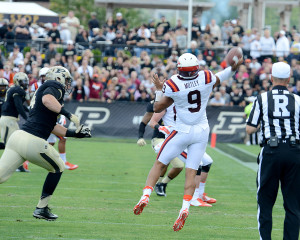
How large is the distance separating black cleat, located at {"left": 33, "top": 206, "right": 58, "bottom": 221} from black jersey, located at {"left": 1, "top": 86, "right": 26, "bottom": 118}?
15.1 feet

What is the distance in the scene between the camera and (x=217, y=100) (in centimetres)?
2280

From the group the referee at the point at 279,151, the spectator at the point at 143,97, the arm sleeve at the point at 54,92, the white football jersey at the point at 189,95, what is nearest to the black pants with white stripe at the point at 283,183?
the referee at the point at 279,151

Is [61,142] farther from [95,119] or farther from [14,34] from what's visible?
[14,34]

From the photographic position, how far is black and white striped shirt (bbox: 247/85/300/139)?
655 cm

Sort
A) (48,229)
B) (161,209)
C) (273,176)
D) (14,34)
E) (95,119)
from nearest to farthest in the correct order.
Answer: (273,176) < (48,229) < (161,209) < (95,119) < (14,34)

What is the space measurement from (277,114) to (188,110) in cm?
155

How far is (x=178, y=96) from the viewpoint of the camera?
7.79m

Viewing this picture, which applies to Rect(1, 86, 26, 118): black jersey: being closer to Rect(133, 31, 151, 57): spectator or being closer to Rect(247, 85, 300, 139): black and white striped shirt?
Rect(247, 85, 300, 139): black and white striped shirt

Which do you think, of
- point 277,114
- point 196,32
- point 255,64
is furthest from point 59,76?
point 196,32

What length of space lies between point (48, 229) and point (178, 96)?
2.12 m

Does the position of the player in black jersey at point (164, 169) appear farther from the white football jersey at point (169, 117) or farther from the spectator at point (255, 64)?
the spectator at point (255, 64)

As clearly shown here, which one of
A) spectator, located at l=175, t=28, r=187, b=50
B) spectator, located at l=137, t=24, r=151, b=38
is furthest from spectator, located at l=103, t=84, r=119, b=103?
spectator, located at l=175, t=28, r=187, b=50

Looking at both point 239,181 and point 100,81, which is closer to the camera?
point 239,181

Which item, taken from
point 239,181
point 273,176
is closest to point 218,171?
point 239,181
